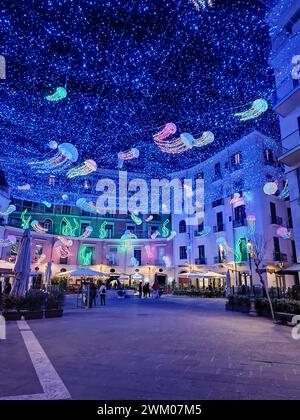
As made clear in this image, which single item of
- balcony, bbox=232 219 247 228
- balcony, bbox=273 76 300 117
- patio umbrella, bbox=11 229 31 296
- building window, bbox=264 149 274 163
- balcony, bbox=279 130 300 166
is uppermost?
building window, bbox=264 149 274 163

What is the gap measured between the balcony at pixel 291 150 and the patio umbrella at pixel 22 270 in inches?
520

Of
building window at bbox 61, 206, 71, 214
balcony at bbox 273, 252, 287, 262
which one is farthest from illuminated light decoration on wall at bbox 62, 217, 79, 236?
balcony at bbox 273, 252, 287, 262

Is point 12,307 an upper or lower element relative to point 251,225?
lower

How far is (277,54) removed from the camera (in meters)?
16.8

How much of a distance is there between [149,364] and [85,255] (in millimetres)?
35272

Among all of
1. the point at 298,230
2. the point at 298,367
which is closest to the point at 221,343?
the point at 298,367

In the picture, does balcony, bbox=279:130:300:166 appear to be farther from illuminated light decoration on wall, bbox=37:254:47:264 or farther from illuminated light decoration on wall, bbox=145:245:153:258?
illuminated light decoration on wall, bbox=37:254:47:264

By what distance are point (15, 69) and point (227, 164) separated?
77.4ft

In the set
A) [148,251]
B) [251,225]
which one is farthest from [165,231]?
[251,225]

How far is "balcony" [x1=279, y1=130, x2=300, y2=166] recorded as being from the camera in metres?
15.0

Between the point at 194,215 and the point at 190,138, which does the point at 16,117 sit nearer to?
the point at 190,138

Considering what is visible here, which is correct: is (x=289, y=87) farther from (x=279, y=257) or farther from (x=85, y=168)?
(x=279, y=257)

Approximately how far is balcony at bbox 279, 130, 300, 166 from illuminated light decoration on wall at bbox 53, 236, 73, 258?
91.9 feet

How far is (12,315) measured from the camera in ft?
34.4
